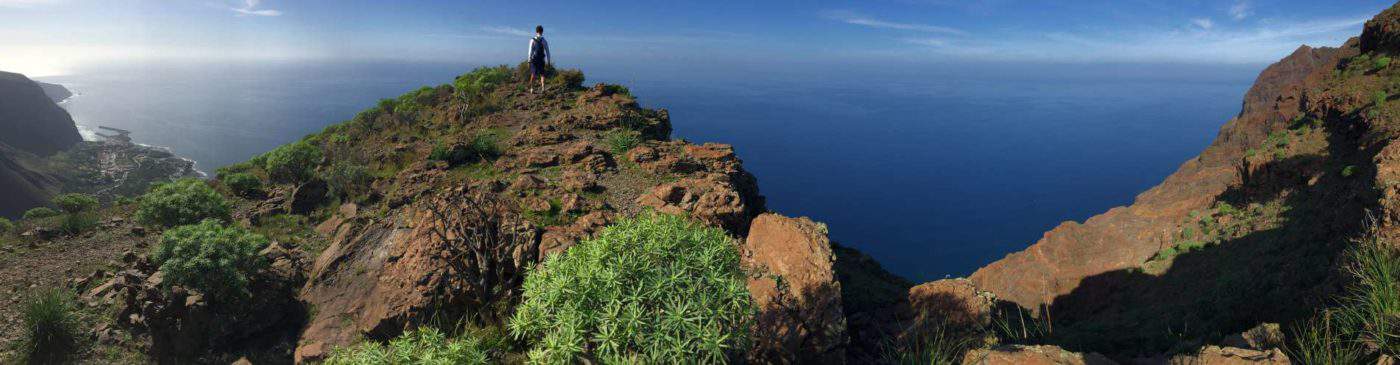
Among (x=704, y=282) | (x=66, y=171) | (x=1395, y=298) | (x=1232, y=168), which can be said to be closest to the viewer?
(x=704, y=282)

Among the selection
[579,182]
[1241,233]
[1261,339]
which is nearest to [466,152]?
[579,182]

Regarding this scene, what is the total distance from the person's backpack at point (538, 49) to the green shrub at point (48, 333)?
14372 millimetres

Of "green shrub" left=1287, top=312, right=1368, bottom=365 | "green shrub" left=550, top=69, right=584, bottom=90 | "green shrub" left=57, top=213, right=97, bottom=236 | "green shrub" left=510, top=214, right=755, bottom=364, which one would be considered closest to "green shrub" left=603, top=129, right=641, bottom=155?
"green shrub" left=550, top=69, right=584, bottom=90

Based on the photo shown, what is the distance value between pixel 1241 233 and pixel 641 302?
2306 centimetres

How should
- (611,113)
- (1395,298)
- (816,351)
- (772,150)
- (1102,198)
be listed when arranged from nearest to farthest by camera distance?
(1395,298) < (816,351) < (611,113) < (1102,198) < (772,150)

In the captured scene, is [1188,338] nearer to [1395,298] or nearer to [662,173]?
[1395,298]

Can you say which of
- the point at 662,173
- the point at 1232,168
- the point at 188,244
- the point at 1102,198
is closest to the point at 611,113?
the point at 662,173

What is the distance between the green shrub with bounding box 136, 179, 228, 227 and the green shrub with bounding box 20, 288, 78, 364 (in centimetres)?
620

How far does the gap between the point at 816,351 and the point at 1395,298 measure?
6.59m

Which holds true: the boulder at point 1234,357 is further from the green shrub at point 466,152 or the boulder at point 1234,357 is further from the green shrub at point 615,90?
the green shrub at point 615,90

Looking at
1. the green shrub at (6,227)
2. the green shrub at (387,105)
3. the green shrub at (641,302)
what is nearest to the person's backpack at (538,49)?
the green shrub at (6,227)

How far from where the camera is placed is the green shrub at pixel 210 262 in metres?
10.2

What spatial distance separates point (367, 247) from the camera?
1108cm

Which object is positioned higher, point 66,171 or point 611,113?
point 611,113
